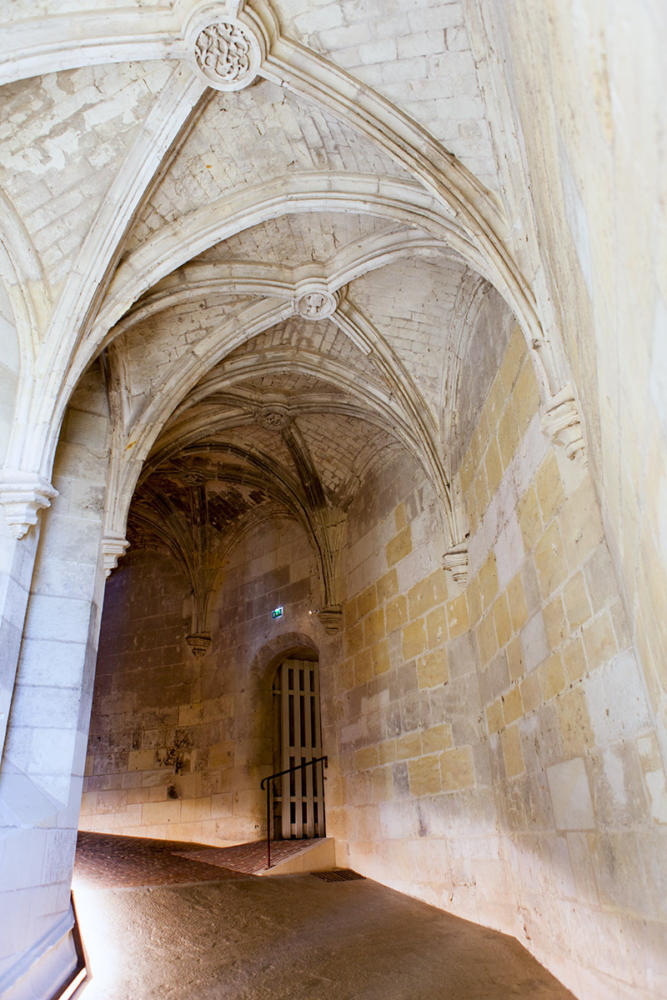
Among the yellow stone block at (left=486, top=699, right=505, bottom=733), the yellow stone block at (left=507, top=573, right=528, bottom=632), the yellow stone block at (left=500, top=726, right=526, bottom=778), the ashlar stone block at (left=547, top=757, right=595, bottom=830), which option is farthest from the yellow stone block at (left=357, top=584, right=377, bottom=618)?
the ashlar stone block at (left=547, top=757, right=595, bottom=830)

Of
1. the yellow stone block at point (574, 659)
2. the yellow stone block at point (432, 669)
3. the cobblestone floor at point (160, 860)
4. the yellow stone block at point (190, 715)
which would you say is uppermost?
the yellow stone block at point (190, 715)

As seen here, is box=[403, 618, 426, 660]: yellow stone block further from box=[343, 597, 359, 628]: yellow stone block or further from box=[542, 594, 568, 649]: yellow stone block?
box=[542, 594, 568, 649]: yellow stone block

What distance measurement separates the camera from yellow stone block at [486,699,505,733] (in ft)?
17.7

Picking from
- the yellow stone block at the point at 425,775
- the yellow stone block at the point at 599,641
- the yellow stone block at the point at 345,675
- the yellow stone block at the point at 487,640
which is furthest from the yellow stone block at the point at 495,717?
the yellow stone block at the point at 345,675

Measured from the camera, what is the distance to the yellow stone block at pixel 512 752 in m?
4.89

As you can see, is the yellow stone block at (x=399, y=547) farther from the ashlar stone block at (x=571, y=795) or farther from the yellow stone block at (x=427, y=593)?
the ashlar stone block at (x=571, y=795)

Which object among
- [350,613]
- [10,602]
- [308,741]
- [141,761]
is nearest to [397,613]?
[350,613]

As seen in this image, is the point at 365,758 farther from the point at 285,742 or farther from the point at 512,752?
the point at 512,752

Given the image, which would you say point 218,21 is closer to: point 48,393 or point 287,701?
point 48,393

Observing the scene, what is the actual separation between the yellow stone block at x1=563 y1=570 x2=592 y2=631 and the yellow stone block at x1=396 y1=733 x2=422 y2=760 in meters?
3.22

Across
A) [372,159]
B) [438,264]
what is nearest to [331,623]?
[438,264]

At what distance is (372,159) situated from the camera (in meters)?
5.17

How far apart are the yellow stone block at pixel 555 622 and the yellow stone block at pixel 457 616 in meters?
2.02

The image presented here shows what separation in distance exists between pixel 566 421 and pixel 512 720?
244cm
